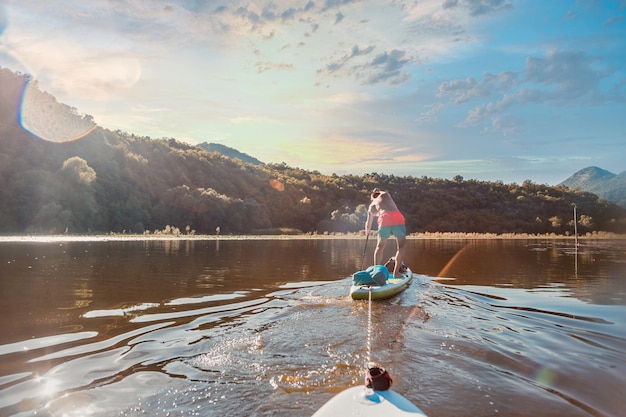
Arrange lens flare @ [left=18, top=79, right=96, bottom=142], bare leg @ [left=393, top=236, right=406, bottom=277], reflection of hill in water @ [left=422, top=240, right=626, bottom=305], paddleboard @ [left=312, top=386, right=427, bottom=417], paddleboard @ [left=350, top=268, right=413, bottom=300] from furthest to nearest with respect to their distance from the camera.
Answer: lens flare @ [left=18, top=79, right=96, bottom=142] → bare leg @ [left=393, top=236, right=406, bottom=277] → reflection of hill in water @ [left=422, top=240, right=626, bottom=305] → paddleboard @ [left=350, top=268, right=413, bottom=300] → paddleboard @ [left=312, top=386, right=427, bottom=417]

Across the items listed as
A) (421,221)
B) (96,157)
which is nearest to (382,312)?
(96,157)

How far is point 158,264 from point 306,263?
6107 millimetres

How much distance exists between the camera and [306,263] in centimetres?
1948

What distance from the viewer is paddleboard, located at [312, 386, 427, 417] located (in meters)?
3.26

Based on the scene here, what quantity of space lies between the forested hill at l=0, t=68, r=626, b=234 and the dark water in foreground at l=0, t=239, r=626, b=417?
121 feet

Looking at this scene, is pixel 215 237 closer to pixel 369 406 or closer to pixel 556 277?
pixel 556 277

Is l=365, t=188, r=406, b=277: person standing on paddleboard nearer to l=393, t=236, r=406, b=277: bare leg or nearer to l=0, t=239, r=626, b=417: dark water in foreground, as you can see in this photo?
l=393, t=236, r=406, b=277: bare leg

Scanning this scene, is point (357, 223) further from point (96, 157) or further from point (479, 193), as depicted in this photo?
point (479, 193)

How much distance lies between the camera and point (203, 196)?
6006 centimetres

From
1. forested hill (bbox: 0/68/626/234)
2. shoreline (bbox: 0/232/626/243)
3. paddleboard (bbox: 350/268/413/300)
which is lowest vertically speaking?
paddleboard (bbox: 350/268/413/300)

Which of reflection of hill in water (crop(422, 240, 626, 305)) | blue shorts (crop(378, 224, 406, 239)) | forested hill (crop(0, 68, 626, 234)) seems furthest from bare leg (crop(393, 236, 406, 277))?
forested hill (crop(0, 68, 626, 234))

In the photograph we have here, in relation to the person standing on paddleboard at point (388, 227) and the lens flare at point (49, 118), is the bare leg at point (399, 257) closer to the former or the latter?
the person standing on paddleboard at point (388, 227)

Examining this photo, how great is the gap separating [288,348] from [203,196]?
55976mm

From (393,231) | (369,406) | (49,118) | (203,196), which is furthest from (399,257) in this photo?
(49,118)
